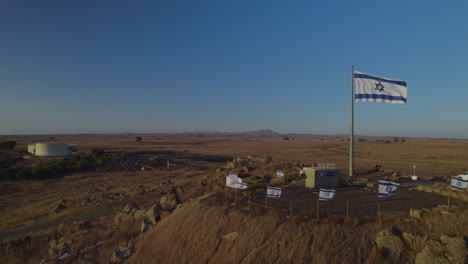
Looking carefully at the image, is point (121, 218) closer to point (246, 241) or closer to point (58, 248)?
point (58, 248)

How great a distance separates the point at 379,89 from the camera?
18.0m

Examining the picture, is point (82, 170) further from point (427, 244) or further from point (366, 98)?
point (427, 244)

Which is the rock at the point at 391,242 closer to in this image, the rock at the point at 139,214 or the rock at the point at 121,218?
the rock at the point at 139,214

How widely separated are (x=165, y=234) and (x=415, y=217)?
1008cm

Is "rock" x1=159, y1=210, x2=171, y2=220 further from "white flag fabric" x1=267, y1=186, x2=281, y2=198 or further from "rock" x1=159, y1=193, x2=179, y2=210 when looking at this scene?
"white flag fabric" x1=267, y1=186, x2=281, y2=198

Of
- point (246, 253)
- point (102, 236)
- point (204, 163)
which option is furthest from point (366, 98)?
point (204, 163)

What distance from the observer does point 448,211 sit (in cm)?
899

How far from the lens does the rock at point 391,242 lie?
721cm

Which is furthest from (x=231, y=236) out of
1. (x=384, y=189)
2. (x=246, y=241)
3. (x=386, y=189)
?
(x=386, y=189)

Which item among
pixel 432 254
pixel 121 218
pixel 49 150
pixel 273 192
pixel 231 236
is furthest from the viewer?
Result: pixel 49 150

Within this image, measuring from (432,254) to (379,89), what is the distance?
14.0 metres

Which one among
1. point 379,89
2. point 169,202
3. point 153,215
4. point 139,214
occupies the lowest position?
point 139,214

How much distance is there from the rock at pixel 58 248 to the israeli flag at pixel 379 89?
20.7 m

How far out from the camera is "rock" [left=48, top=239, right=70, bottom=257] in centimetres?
1182
